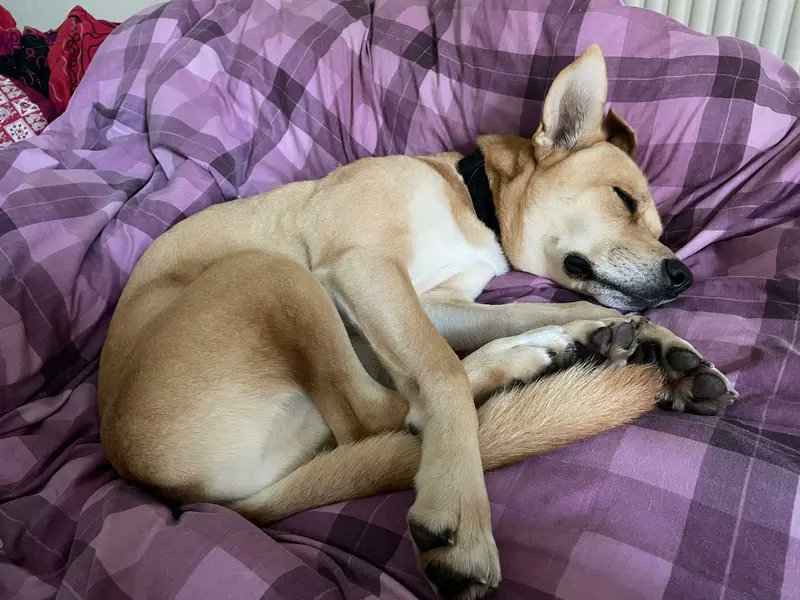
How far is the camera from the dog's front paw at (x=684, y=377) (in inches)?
47.8

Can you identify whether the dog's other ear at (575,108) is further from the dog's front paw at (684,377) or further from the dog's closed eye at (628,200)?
the dog's front paw at (684,377)

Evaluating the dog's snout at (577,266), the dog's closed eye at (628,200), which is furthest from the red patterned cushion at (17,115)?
the dog's closed eye at (628,200)

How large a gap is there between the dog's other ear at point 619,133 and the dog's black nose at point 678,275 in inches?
17.9

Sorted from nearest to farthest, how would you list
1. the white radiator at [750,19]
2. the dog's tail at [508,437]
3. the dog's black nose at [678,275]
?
the dog's tail at [508,437] < the dog's black nose at [678,275] < the white radiator at [750,19]

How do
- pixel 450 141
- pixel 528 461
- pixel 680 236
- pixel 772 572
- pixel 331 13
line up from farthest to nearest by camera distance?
1. pixel 331 13
2. pixel 450 141
3. pixel 680 236
4. pixel 528 461
5. pixel 772 572

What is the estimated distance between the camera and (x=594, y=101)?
1637 mm

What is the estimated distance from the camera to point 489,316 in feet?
5.62

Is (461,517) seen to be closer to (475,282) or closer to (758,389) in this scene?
(758,389)

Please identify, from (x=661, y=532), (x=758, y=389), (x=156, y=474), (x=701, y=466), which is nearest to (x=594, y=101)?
(x=758, y=389)

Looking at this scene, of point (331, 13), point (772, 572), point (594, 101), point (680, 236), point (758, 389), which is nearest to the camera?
point (772, 572)

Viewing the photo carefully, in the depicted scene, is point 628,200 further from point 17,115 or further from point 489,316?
point 17,115

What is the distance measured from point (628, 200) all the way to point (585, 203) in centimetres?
13

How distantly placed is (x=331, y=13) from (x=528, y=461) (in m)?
1.96

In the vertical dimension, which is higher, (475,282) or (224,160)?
(224,160)
